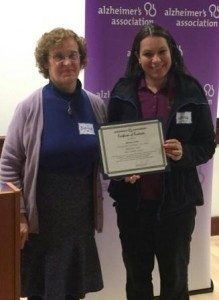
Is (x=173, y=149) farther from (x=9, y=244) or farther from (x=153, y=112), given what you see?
(x=9, y=244)

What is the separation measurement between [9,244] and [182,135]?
1.22 m

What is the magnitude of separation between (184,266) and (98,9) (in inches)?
58.4

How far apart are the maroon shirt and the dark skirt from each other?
27 centimetres

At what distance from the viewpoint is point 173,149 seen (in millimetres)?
2008

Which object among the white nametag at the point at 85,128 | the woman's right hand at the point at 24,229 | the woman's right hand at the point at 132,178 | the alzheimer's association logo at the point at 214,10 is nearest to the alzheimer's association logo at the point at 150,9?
the alzheimer's association logo at the point at 214,10

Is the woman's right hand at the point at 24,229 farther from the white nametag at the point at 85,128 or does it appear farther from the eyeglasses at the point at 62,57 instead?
the eyeglasses at the point at 62,57

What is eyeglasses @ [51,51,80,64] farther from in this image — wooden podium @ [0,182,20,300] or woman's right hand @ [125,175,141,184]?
Result: wooden podium @ [0,182,20,300]

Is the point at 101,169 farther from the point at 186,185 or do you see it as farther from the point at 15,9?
the point at 15,9

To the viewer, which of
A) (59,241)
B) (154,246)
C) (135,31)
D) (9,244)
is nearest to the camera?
(9,244)

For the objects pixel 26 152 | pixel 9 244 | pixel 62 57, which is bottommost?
pixel 9 244

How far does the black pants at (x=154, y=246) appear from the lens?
2174mm

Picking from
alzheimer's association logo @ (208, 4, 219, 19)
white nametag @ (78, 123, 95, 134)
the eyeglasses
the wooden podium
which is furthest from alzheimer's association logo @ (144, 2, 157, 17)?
the wooden podium

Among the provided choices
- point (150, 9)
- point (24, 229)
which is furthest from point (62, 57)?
point (150, 9)

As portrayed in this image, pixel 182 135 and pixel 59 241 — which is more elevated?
pixel 182 135
